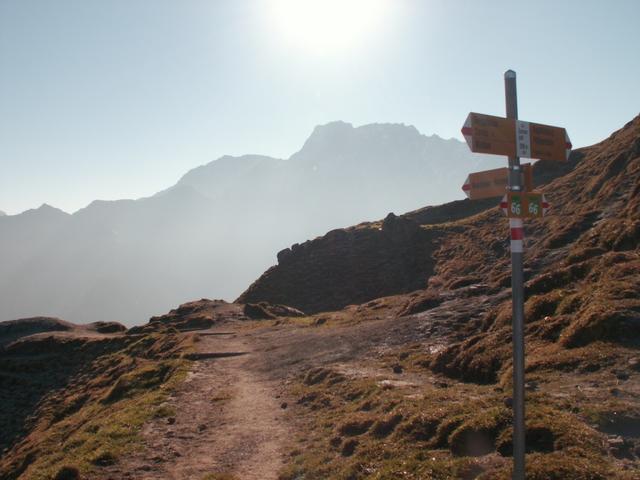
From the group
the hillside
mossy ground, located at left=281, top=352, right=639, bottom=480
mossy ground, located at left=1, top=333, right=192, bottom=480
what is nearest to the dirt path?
the hillside

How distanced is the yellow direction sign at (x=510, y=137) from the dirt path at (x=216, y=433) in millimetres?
10678

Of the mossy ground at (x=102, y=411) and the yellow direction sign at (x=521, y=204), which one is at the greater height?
the yellow direction sign at (x=521, y=204)

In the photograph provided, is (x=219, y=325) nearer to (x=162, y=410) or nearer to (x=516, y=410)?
(x=162, y=410)

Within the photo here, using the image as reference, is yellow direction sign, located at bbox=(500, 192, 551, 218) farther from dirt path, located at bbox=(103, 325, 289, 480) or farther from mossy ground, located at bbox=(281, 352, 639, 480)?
dirt path, located at bbox=(103, 325, 289, 480)

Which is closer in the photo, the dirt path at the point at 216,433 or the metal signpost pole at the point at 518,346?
the metal signpost pole at the point at 518,346

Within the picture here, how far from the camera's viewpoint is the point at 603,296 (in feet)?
62.2

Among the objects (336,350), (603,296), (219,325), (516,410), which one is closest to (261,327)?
(219,325)

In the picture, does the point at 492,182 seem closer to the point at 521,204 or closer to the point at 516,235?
the point at 521,204

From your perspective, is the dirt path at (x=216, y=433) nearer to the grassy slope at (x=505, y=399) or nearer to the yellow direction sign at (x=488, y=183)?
the grassy slope at (x=505, y=399)

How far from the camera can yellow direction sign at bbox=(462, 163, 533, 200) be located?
24.3ft

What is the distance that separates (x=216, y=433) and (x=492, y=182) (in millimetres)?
14860

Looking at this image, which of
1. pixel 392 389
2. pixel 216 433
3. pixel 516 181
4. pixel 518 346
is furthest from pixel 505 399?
pixel 216 433

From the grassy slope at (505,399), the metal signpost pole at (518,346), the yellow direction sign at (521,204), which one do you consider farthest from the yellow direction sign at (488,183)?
the grassy slope at (505,399)

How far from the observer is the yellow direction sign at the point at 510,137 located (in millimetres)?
7152
